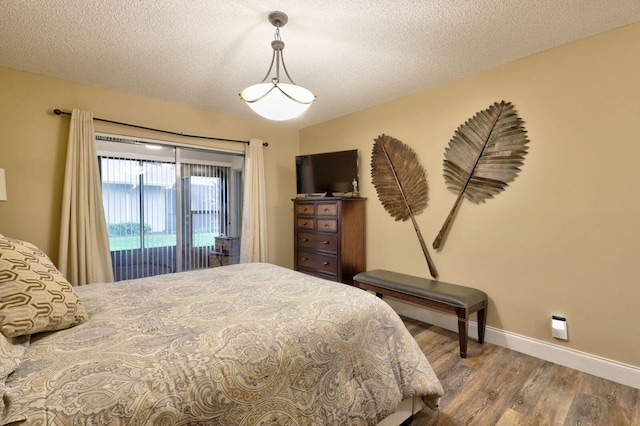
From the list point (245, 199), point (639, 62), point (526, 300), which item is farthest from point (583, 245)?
point (245, 199)

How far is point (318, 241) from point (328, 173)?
883mm

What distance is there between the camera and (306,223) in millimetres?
3822

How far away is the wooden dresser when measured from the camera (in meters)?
3.43

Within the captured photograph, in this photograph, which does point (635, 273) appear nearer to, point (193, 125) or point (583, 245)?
point (583, 245)

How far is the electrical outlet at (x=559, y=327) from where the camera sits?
227cm

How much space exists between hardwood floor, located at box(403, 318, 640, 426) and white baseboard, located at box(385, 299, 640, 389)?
0.16 ft

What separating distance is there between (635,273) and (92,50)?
429 cm

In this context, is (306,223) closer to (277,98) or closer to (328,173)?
(328,173)

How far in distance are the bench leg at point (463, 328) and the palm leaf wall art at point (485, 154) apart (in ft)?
2.58

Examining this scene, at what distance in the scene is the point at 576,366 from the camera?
2.23 metres

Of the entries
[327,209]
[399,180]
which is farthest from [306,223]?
[399,180]

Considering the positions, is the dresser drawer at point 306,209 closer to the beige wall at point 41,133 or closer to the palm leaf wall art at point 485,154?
the palm leaf wall art at point 485,154

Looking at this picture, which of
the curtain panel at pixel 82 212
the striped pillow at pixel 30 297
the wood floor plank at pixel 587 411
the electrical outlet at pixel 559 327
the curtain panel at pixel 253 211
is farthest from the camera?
the curtain panel at pixel 253 211

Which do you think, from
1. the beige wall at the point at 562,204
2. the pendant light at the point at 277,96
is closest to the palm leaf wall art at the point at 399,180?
the beige wall at the point at 562,204
